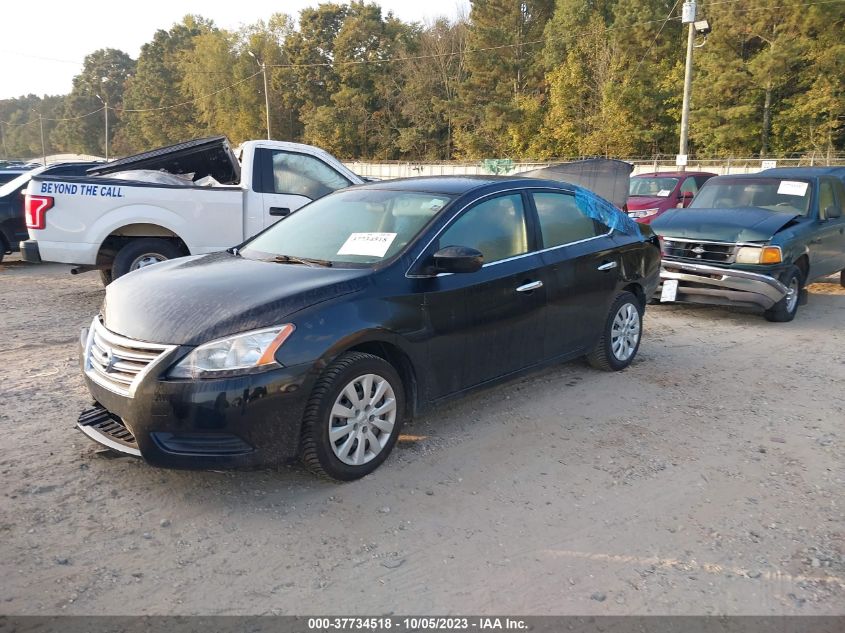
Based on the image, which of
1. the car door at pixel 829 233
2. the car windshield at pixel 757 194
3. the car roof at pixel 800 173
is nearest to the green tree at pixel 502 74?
the car roof at pixel 800 173

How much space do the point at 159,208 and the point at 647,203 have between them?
1073cm

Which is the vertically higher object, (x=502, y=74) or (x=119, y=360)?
Result: (x=502, y=74)

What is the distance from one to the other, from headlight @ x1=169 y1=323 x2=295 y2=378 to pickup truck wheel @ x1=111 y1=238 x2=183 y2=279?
495 cm

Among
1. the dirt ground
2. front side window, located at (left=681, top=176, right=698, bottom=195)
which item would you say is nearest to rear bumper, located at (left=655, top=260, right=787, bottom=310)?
the dirt ground

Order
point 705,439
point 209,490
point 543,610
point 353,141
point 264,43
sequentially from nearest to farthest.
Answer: point 543,610, point 209,490, point 705,439, point 353,141, point 264,43

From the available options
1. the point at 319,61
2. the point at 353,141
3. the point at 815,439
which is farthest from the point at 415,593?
the point at 319,61

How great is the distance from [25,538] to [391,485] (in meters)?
1.79

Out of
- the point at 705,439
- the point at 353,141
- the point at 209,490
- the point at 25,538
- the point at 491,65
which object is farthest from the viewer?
the point at 353,141

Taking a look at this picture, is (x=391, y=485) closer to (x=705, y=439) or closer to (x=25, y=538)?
(x=25, y=538)

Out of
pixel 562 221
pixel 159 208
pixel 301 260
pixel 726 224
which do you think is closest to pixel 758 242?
pixel 726 224

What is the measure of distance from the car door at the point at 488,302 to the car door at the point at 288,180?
158 inches

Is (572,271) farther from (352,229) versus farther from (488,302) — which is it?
(352,229)

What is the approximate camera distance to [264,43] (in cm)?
8019

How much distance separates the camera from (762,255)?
7676 millimetres
